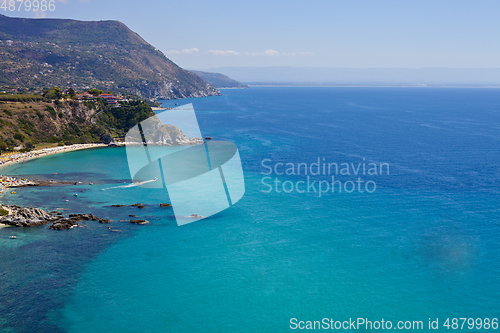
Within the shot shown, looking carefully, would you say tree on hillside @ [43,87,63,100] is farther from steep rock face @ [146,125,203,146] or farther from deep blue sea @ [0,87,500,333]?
deep blue sea @ [0,87,500,333]

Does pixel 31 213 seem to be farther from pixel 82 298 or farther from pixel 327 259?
pixel 327 259

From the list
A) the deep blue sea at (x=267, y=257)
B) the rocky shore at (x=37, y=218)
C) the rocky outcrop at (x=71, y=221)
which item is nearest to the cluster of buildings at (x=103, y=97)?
the deep blue sea at (x=267, y=257)

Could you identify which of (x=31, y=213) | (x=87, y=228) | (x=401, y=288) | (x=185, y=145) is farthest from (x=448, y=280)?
(x=185, y=145)

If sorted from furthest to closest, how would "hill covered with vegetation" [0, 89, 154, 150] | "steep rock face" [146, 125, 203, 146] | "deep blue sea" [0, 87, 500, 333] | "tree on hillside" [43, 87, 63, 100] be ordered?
"tree on hillside" [43, 87, 63, 100]
"steep rock face" [146, 125, 203, 146]
"hill covered with vegetation" [0, 89, 154, 150]
"deep blue sea" [0, 87, 500, 333]

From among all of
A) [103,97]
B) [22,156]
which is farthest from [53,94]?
[22,156]

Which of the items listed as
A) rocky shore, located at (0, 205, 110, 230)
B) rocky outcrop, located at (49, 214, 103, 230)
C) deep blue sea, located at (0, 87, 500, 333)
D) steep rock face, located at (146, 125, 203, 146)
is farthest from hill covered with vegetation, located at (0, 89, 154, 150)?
rocky outcrop, located at (49, 214, 103, 230)

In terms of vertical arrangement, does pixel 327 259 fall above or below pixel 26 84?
below
